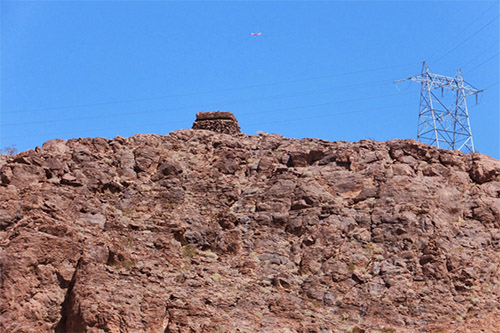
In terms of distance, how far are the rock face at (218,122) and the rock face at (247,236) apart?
3.93 feet

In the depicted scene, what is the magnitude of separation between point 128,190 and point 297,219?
6518mm

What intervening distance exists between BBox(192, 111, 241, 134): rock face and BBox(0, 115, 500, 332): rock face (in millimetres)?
1199

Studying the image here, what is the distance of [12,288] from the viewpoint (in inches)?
1004

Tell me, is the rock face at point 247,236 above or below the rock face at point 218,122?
below

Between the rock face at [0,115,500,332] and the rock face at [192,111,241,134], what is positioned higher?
the rock face at [192,111,241,134]

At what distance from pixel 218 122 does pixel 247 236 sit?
7.41m

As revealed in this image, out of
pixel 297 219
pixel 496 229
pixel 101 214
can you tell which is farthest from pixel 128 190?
pixel 496 229

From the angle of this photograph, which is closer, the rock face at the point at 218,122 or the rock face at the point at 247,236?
the rock face at the point at 247,236

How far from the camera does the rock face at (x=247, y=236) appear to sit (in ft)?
87.7

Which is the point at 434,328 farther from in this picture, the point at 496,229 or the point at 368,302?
the point at 496,229

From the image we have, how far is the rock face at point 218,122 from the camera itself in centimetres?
3684

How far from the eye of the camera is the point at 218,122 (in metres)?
37.0

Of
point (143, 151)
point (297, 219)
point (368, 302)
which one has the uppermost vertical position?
point (143, 151)

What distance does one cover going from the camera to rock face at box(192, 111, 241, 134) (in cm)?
3684
